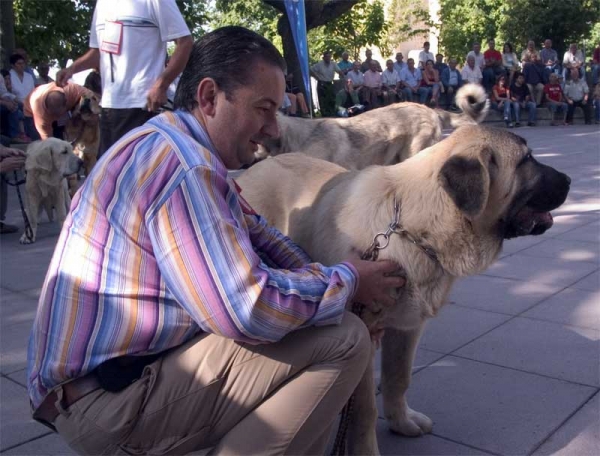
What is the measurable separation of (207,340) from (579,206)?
7.14 meters

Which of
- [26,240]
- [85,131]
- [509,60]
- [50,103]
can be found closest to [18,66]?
[85,131]

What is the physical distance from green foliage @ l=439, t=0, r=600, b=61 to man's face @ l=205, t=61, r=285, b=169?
34.8m

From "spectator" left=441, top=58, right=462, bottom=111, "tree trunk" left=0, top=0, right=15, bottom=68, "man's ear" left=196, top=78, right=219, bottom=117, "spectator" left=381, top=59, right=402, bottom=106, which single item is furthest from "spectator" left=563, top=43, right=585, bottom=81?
"man's ear" left=196, top=78, right=219, bottom=117

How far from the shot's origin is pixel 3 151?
6645 mm

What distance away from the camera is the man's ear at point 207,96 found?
221 cm

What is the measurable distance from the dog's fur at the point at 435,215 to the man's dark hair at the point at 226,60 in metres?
0.79

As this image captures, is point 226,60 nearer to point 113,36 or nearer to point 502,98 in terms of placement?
point 113,36

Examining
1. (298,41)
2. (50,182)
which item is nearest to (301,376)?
(50,182)

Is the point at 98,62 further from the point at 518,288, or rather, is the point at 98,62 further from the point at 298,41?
the point at 298,41

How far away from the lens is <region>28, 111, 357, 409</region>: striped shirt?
6.45 ft

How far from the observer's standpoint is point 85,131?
947 cm

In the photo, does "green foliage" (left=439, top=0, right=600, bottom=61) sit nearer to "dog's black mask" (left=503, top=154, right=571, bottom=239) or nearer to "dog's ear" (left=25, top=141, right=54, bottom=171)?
"dog's ear" (left=25, top=141, right=54, bottom=171)

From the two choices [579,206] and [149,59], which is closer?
[149,59]

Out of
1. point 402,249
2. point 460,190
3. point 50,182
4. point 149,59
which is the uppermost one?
point 149,59
